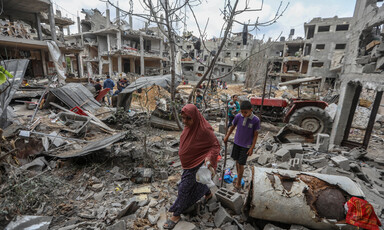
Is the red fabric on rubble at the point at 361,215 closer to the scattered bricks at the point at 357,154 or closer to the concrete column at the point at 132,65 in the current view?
the scattered bricks at the point at 357,154

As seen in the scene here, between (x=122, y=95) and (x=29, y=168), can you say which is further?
(x=122, y=95)

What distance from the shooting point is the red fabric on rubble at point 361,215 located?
74.3 inches

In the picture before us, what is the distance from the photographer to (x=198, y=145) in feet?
7.95

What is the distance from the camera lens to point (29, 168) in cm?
349

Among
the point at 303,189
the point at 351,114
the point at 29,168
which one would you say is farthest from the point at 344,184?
the point at 29,168

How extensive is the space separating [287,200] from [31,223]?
10.4 feet

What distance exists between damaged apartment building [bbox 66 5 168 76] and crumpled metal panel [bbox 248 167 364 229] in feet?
71.7

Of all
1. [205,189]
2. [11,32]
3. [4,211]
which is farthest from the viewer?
[11,32]

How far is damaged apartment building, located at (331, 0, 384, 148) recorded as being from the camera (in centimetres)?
424

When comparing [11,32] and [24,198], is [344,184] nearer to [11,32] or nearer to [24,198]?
[24,198]

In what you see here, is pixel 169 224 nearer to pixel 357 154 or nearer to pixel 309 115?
pixel 357 154

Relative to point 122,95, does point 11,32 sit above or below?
above

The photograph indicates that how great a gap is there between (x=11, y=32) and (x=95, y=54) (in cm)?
1718

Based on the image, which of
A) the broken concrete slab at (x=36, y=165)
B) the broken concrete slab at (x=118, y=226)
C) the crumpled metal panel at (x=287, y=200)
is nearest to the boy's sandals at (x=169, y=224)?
the broken concrete slab at (x=118, y=226)
